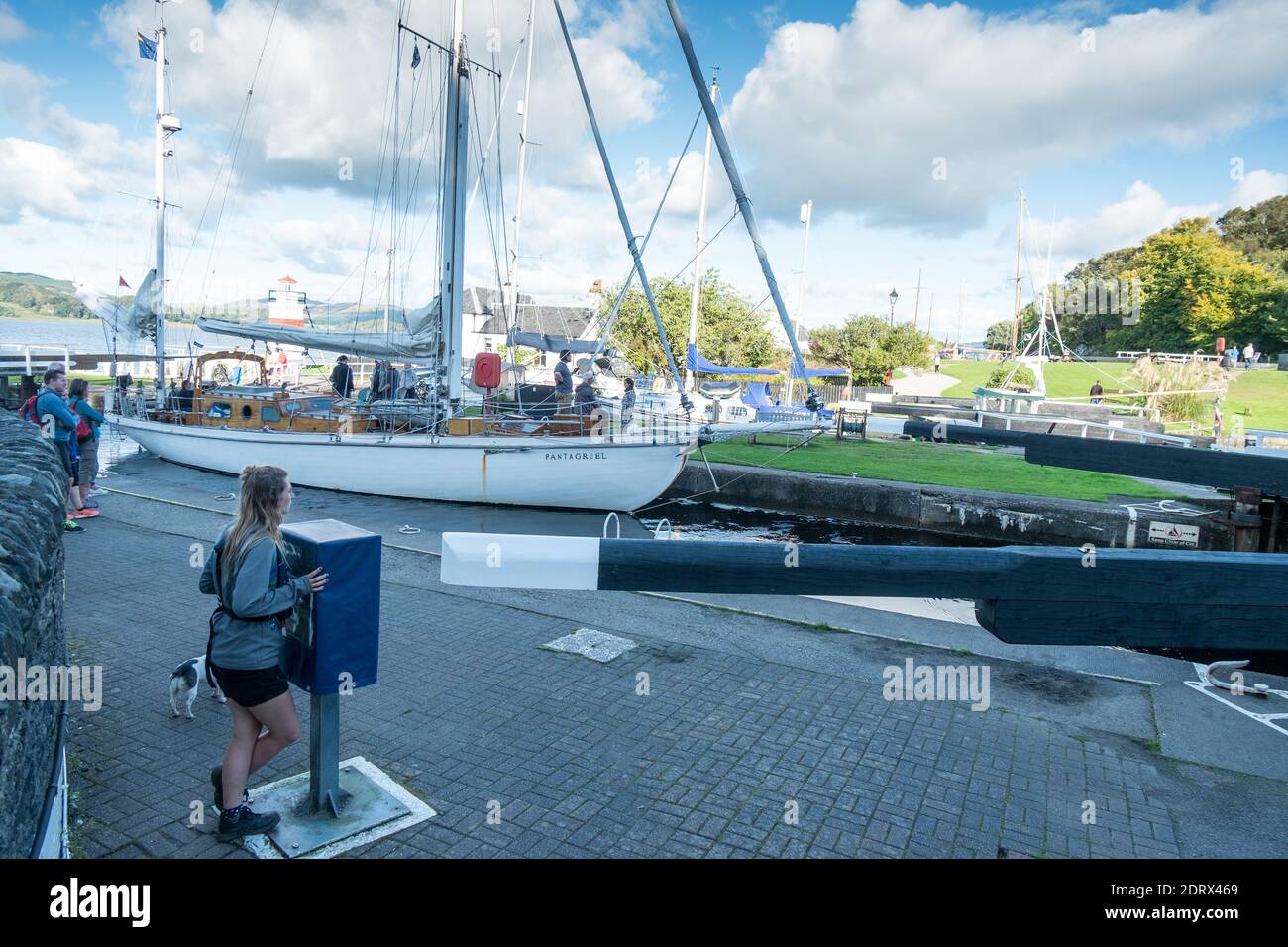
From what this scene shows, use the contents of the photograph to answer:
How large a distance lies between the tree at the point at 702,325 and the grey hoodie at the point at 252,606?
38.5 m

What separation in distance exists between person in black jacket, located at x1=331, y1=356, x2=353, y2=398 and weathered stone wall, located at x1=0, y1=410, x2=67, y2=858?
15467mm

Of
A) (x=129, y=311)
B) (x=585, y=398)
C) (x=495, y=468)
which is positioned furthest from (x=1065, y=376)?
(x=129, y=311)

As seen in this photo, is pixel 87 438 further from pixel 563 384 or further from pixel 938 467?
pixel 938 467

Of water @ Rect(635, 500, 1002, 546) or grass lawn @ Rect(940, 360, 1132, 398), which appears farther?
grass lawn @ Rect(940, 360, 1132, 398)

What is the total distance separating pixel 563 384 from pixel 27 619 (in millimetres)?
16152

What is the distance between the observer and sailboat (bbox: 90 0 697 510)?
55.0 feet

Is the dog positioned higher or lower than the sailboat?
lower

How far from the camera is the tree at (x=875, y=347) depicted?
43.5 m

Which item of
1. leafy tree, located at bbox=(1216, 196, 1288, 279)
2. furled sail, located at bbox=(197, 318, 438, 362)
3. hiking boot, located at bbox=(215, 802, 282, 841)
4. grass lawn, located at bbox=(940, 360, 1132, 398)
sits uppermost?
leafy tree, located at bbox=(1216, 196, 1288, 279)

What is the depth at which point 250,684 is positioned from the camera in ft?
12.5

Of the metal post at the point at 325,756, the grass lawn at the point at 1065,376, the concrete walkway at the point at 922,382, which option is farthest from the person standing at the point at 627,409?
the concrete walkway at the point at 922,382

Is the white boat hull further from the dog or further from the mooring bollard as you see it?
the mooring bollard

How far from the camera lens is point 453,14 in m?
16.8

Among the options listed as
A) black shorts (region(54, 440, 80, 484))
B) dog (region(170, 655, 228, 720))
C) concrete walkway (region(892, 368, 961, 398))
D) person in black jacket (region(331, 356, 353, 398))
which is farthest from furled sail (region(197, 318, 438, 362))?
concrete walkway (region(892, 368, 961, 398))
